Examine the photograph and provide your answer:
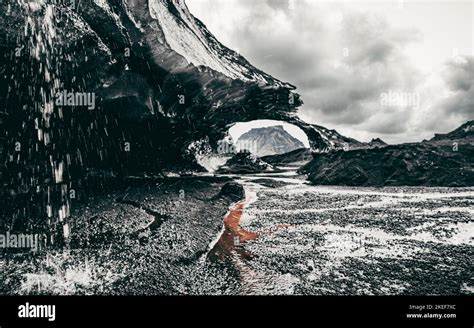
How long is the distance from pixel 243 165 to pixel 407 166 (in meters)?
26.7

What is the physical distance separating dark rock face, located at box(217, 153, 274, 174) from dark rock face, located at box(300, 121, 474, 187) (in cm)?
1398

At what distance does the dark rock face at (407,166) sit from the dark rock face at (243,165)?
14.0m

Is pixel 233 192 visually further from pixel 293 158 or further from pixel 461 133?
pixel 293 158

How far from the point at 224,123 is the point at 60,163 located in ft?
67.2

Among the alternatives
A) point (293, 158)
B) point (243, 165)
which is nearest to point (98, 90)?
point (243, 165)

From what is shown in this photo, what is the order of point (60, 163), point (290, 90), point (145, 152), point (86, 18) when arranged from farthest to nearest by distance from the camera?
point (290, 90) → point (145, 152) → point (60, 163) → point (86, 18)

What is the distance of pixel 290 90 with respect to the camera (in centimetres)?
3944

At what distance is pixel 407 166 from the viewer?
3859 centimetres

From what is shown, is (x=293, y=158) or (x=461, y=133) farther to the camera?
(x=293, y=158)

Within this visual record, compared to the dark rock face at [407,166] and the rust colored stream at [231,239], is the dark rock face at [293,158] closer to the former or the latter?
the dark rock face at [407,166]

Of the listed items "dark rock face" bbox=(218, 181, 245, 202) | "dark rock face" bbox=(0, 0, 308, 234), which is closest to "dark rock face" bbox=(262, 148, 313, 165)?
"dark rock face" bbox=(0, 0, 308, 234)

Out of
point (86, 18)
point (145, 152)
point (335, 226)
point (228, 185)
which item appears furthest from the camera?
point (145, 152)
